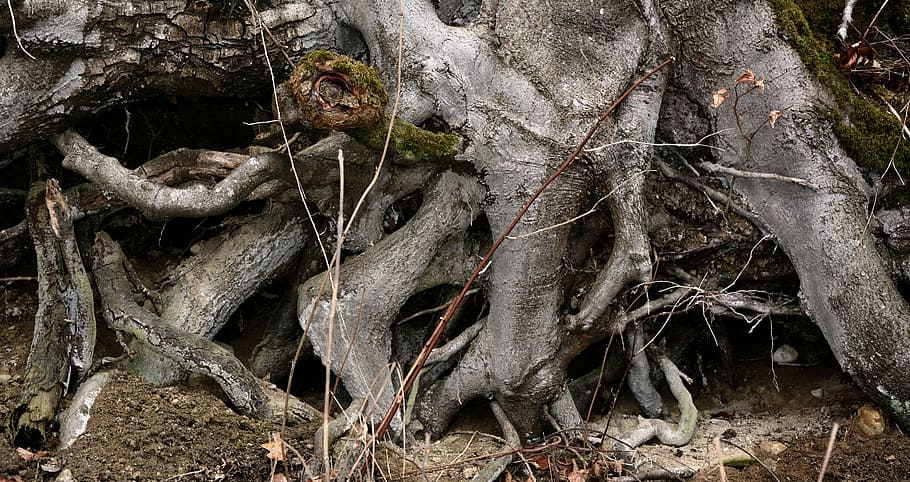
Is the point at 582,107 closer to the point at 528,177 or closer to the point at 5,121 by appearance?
the point at 528,177

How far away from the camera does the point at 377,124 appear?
281 centimetres

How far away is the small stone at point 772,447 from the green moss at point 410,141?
1.82 metres

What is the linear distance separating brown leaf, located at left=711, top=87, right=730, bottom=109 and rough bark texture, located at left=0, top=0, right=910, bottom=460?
1.6 inches

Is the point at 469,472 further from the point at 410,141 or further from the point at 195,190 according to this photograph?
the point at 195,190

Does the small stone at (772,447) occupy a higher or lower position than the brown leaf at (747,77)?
lower

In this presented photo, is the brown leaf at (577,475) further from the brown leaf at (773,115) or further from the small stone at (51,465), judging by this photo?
the small stone at (51,465)

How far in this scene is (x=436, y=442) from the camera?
350 cm

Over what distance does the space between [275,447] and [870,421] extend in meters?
2.48

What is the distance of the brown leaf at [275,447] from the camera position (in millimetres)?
2525

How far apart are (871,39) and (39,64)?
3538 millimetres

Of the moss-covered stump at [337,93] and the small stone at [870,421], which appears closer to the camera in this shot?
the moss-covered stump at [337,93]

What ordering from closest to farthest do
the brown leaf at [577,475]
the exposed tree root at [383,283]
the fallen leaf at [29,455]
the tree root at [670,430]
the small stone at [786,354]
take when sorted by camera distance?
the fallen leaf at [29,455] < the brown leaf at [577,475] < the exposed tree root at [383,283] < the tree root at [670,430] < the small stone at [786,354]

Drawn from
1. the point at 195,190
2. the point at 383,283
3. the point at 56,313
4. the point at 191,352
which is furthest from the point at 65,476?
the point at 383,283

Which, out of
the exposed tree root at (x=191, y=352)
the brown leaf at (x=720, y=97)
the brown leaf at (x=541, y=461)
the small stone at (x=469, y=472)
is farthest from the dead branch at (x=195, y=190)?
the brown leaf at (x=720, y=97)
